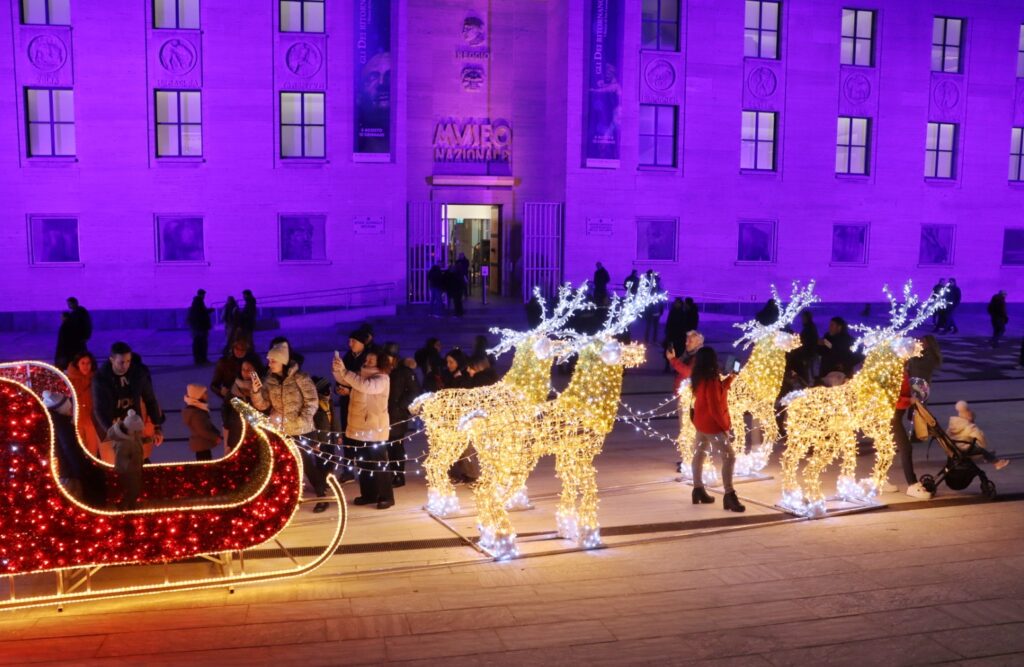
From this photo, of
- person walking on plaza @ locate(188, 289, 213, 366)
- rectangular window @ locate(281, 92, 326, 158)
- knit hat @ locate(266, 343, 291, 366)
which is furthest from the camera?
rectangular window @ locate(281, 92, 326, 158)

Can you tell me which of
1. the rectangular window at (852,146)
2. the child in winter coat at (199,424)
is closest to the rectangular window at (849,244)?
the rectangular window at (852,146)

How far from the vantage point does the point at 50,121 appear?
80.2ft

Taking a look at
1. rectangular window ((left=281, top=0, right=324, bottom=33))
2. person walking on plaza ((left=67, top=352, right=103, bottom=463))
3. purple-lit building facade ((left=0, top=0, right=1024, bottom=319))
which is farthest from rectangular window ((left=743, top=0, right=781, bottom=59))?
person walking on plaza ((left=67, top=352, right=103, bottom=463))

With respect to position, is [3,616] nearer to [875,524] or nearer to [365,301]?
[875,524]

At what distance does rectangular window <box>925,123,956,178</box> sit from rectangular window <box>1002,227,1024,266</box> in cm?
309

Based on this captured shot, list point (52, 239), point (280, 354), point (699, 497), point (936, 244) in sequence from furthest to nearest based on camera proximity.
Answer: point (936, 244)
point (52, 239)
point (699, 497)
point (280, 354)

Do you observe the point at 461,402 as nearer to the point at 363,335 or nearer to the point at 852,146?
the point at 363,335

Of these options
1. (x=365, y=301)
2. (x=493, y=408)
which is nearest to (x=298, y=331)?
(x=365, y=301)

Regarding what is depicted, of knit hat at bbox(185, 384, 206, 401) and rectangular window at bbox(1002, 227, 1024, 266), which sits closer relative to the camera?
knit hat at bbox(185, 384, 206, 401)

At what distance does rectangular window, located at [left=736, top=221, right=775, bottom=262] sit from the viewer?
28.3m

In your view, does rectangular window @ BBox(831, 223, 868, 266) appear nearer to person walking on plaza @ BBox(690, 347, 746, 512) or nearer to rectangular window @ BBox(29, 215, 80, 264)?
person walking on plaza @ BBox(690, 347, 746, 512)

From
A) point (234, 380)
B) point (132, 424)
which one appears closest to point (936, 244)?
point (234, 380)

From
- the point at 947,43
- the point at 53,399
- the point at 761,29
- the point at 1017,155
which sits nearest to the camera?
the point at 53,399

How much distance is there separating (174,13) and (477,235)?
10974 mm
